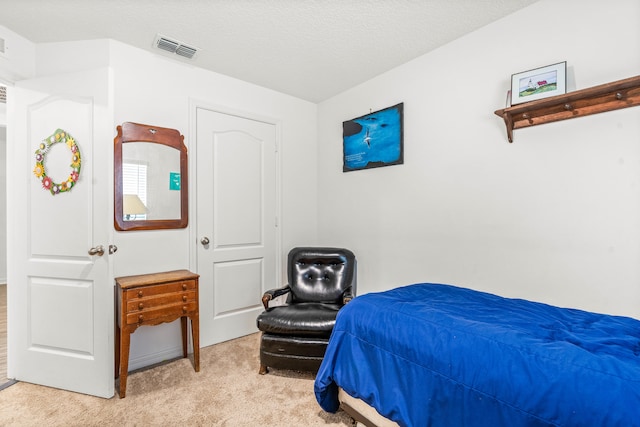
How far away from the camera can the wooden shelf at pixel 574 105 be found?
5.44 feet

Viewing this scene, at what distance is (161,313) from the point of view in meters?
2.31

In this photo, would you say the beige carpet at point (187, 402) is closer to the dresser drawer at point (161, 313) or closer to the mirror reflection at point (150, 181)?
the dresser drawer at point (161, 313)

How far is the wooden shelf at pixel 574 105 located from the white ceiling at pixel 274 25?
698mm

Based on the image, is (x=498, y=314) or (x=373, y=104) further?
(x=373, y=104)

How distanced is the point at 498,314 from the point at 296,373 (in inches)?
62.7

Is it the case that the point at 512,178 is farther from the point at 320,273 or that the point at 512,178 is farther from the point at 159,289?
the point at 159,289

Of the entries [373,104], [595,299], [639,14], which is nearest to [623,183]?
[595,299]

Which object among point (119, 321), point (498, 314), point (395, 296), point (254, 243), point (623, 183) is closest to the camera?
point (498, 314)

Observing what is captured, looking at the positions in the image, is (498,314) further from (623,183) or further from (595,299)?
(623,183)

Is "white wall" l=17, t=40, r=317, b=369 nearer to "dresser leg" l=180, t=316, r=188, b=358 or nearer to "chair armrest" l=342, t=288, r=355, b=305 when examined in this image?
"dresser leg" l=180, t=316, r=188, b=358

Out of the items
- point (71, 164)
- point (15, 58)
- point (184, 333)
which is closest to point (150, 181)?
point (71, 164)

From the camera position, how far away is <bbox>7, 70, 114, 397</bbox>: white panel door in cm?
220

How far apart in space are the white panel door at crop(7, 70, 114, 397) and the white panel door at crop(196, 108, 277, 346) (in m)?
0.84

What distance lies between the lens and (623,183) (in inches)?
67.7
